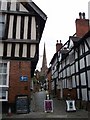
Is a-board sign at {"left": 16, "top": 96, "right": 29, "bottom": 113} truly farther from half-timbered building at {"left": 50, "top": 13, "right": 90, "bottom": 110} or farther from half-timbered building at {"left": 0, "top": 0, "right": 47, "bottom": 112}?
half-timbered building at {"left": 50, "top": 13, "right": 90, "bottom": 110}

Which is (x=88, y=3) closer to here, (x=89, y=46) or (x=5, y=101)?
(x=89, y=46)

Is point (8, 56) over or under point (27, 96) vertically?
over

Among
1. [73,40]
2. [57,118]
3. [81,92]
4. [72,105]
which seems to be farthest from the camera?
[73,40]

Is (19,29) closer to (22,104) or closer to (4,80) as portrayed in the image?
(4,80)

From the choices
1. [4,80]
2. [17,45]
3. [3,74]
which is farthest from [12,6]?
[4,80]

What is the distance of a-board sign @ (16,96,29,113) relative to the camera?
13.2 m

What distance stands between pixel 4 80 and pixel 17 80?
0.78 meters

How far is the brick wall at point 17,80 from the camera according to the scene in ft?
43.8

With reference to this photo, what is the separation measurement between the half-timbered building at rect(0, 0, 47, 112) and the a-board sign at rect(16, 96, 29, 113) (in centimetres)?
31

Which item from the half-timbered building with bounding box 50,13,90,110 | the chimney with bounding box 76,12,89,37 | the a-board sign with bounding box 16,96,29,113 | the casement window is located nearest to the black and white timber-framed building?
the casement window

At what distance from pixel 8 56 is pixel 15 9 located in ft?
9.66

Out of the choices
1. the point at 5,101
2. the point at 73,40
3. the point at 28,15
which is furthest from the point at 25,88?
the point at 73,40

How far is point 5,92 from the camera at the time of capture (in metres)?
13.3

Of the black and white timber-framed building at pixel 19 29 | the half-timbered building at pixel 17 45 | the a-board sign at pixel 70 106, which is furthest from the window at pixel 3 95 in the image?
the a-board sign at pixel 70 106
